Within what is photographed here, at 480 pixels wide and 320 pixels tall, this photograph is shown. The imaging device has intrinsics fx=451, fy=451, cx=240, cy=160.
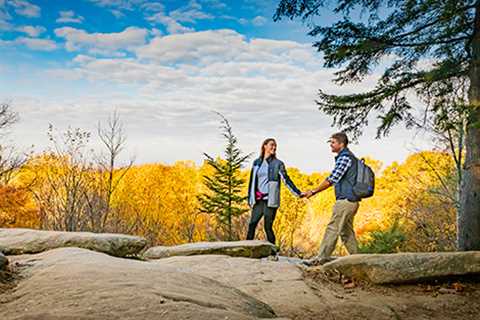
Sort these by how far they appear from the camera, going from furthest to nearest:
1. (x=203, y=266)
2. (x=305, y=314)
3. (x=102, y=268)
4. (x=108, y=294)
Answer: (x=203, y=266)
(x=305, y=314)
(x=102, y=268)
(x=108, y=294)

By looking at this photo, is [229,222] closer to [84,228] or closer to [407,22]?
[84,228]

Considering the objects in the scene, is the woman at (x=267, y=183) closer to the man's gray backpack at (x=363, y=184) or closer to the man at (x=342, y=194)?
the man at (x=342, y=194)

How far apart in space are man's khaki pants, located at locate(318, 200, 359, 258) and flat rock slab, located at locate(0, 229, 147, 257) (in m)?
2.89

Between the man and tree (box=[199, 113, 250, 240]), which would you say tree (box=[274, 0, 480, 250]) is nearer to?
the man

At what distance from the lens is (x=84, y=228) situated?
1126 cm

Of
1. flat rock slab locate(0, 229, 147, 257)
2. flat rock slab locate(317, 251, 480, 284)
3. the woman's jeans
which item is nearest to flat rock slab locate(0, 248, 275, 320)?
flat rock slab locate(317, 251, 480, 284)

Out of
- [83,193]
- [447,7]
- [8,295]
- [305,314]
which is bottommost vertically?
[305,314]

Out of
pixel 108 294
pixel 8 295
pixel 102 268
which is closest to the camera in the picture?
pixel 108 294

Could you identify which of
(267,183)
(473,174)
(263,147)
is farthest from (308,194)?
A: (473,174)

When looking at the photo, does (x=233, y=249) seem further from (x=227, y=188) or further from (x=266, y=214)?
(x=227, y=188)

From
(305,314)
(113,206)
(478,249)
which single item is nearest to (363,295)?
(305,314)

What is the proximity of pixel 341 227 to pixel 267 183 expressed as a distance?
1.60m

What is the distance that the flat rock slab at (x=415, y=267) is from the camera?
5.48m

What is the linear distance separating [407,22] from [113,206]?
983cm
